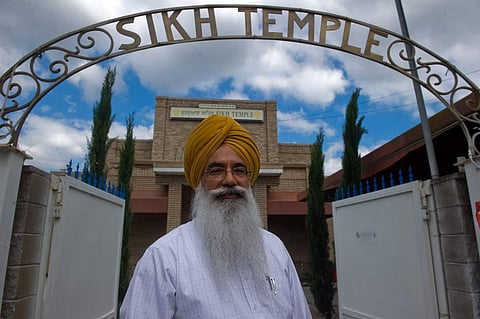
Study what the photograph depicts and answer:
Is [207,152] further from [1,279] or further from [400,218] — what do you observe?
[400,218]

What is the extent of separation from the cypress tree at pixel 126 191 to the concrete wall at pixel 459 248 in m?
5.75

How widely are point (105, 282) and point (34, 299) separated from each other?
1.30 metres

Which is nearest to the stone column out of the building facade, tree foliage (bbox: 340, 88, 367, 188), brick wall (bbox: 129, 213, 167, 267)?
the building facade

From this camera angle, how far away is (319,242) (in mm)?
7414

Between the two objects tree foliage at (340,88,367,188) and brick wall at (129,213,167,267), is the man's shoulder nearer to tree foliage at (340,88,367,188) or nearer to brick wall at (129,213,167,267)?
tree foliage at (340,88,367,188)

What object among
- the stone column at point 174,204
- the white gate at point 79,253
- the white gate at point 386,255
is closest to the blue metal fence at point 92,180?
the white gate at point 79,253

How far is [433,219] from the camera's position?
2535 millimetres

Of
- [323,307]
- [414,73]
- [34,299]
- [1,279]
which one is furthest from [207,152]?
[323,307]

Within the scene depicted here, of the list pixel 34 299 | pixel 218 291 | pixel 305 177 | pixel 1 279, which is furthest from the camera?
pixel 305 177

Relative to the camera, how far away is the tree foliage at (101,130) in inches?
264

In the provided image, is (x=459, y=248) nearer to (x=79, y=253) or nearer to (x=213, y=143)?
(x=213, y=143)

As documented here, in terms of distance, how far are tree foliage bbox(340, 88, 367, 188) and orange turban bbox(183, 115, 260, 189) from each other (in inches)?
223

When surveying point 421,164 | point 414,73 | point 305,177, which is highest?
point 305,177

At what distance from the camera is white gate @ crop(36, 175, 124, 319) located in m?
2.21
